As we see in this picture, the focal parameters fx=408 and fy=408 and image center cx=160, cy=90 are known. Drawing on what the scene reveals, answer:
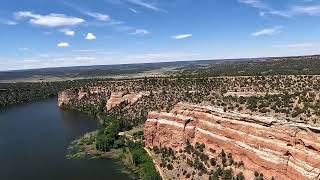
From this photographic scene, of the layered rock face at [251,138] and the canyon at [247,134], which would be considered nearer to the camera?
the layered rock face at [251,138]

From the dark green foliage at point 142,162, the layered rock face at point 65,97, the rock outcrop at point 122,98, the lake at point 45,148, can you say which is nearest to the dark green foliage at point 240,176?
the dark green foliage at point 142,162

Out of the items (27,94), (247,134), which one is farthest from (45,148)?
(27,94)

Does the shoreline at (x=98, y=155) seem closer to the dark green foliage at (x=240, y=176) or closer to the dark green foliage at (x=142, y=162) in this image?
the dark green foliage at (x=142, y=162)

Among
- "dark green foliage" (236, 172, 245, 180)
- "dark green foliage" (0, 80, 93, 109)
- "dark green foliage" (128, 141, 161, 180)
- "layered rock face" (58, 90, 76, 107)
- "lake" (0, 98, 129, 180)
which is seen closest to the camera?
"dark green foliage" (236, 172, 245, 180)

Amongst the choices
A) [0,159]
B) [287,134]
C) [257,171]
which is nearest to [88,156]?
[0,159]

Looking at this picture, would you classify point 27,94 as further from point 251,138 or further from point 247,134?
point 251,138

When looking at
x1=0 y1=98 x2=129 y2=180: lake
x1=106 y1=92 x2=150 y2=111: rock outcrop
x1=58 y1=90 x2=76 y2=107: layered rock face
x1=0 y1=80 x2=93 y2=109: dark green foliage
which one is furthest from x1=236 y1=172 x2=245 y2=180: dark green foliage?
x1=0 y1=80 x2=93 y2=109: dark green foliage

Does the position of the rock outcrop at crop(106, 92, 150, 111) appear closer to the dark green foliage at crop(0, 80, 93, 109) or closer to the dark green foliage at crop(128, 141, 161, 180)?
the dark green foliage at crop(128, 141, 161, 180)
